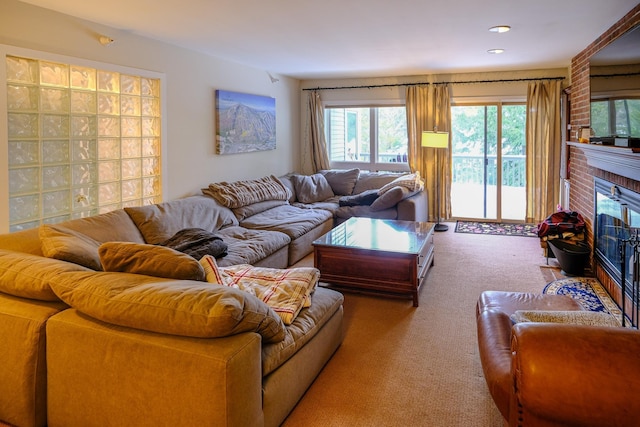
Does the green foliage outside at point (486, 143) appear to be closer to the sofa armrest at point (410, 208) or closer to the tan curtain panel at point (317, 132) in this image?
the sofa armrest at point (410, 208)

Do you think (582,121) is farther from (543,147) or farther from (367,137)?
(367,137)

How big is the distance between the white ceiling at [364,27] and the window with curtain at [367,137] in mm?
1542

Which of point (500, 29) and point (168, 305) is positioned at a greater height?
point (500, 29)

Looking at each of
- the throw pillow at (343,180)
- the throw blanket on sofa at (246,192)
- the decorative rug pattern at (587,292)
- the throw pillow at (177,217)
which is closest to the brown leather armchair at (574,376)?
the decorative rug pattern at (587,292)

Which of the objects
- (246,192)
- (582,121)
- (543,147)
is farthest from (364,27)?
(543,147)

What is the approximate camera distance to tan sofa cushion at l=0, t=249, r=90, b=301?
6.64ft

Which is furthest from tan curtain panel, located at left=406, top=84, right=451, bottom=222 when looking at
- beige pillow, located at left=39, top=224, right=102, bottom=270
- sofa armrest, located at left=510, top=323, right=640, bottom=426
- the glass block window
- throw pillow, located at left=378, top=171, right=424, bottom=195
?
sofa armrest, located at left=510, top=323, right=640, bottom=426

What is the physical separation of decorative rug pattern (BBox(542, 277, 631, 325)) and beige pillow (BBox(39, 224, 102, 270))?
3416 mm

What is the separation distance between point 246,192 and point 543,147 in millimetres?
4055

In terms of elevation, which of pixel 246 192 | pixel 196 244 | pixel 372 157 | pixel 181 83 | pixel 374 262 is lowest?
pixel 374 262

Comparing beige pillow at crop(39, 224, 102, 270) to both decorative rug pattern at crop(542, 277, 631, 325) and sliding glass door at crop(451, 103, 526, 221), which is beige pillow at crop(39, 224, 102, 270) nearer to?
decorative rug pattern at crop(542, 277, 631, 325)

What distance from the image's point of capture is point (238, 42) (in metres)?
4.47

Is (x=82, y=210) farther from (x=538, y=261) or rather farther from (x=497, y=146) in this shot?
(x=497, y=146)

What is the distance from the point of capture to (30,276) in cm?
205
